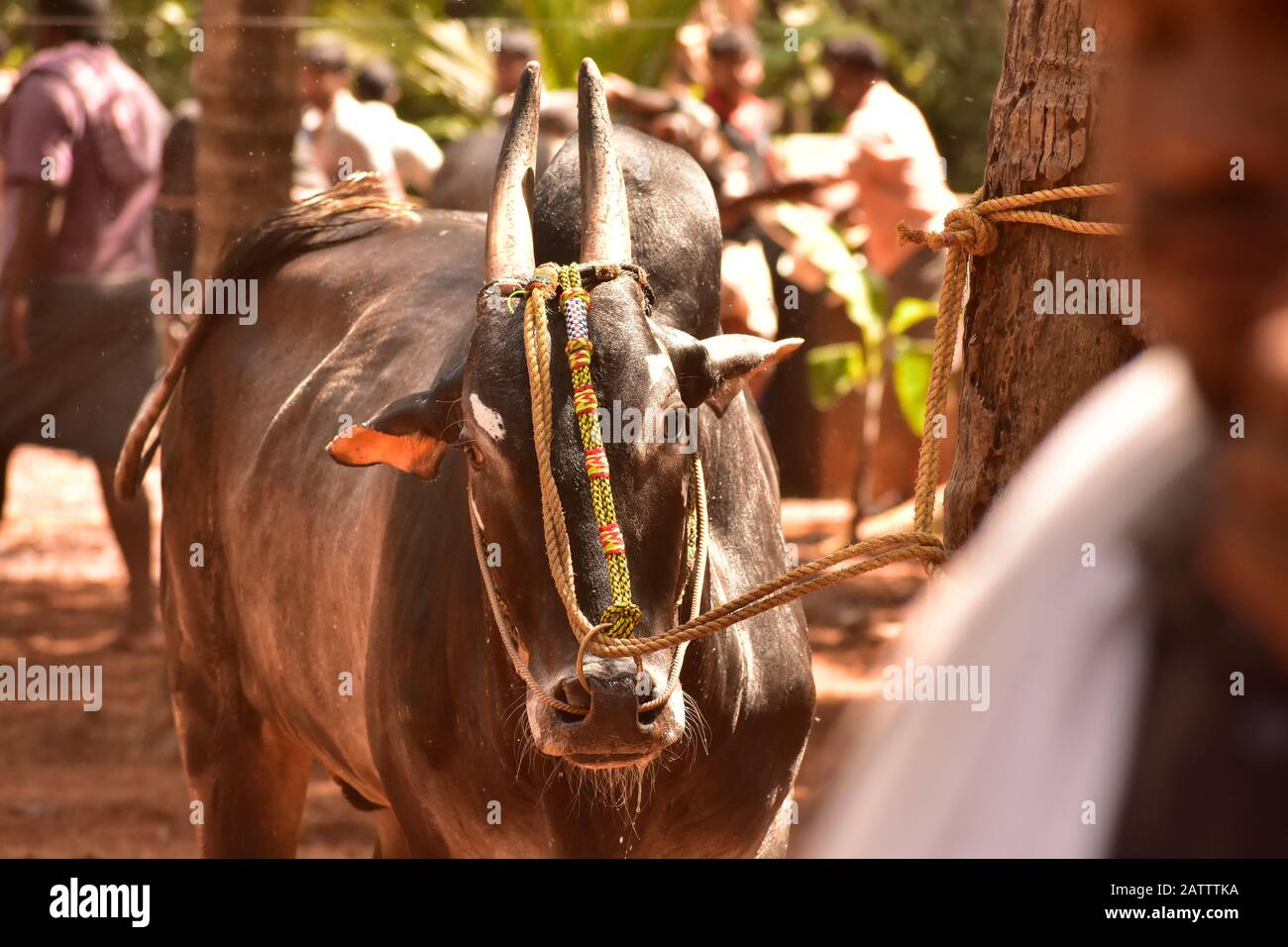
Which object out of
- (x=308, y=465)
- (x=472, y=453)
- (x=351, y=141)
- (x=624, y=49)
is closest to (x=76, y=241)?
(x=351, y=141)

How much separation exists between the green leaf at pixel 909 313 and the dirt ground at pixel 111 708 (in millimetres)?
1536

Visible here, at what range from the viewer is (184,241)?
8930 millimetres

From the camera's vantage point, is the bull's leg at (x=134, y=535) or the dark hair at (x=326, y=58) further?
the dark hair at (x=326, y=58)

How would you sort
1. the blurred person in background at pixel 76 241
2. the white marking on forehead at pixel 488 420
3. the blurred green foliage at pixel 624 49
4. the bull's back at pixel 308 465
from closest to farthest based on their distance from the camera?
the white marking on forehead at pixel 488 420 → the bull's back at pixel 308 465 → the blurred person in background at pixel 76 241 → the blurred green foliage at pixel 624 49

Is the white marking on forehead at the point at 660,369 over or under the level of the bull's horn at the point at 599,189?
under

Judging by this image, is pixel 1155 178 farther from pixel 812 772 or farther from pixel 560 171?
pixel 812 772

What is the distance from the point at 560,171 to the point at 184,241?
5433mm

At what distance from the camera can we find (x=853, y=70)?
910 centimetres

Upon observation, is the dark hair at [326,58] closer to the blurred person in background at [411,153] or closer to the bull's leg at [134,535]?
the blurred person in background at [411,153]

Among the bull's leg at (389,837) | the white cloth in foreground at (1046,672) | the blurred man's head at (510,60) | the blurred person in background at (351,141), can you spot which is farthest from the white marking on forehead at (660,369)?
the blurred man's head at (510,60)

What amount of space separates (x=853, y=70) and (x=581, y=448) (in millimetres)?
6281

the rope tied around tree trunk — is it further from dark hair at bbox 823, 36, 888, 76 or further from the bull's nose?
dark hair at bbox 823, 36, 888, 76

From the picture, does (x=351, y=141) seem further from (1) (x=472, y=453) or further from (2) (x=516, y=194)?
(1) (x=472, y=453)

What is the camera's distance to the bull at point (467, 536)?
135 inches
